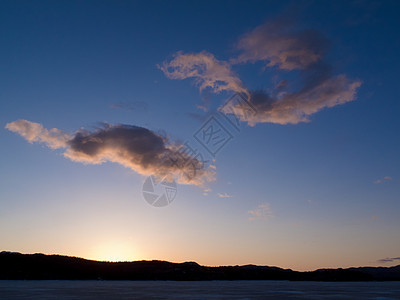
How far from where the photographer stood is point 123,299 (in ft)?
163

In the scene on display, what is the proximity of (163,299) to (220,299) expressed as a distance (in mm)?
8429

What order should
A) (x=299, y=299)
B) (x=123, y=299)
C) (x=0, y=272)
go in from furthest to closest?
(x=0, y=272) < (x=299, y=299) < (x=123, y=299)

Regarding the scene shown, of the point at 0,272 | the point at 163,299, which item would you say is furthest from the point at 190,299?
the point at 0,272

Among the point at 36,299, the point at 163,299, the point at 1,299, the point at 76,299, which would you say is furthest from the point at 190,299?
the point at 1,299

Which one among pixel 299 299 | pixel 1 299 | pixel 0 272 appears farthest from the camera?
pixel 0 272

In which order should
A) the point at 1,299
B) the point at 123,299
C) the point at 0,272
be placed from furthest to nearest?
1. the point at 0,272
2. the point at 123,299
3. the point at 1,299

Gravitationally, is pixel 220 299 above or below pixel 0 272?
below

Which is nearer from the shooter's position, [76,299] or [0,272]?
[76,299]

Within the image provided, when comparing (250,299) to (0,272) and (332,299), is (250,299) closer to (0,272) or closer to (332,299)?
(332,299)

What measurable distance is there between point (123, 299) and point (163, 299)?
236 inches

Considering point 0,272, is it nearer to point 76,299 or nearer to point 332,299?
point 76,299

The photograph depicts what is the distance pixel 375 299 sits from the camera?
56906mm

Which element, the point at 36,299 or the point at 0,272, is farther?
the point at 0,272

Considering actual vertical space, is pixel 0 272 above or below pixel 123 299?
above
